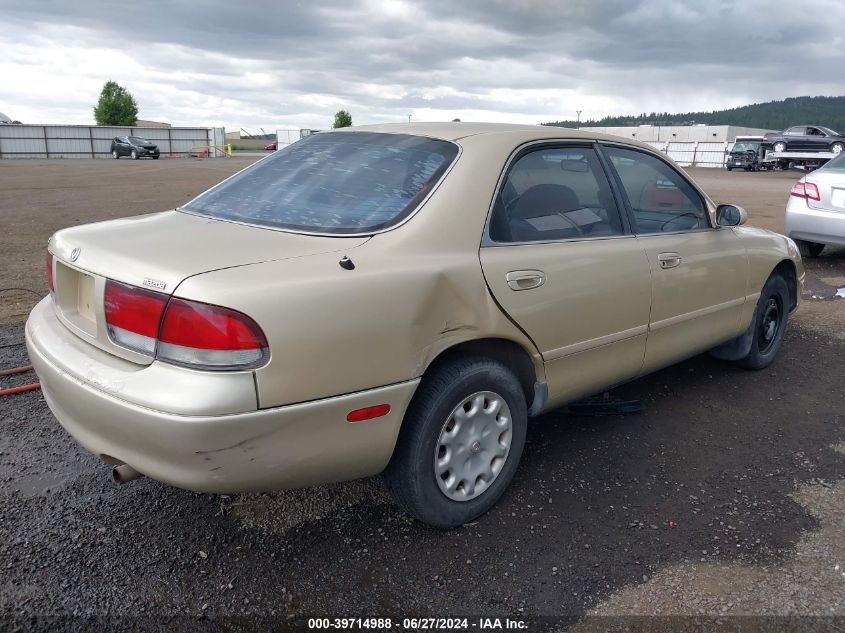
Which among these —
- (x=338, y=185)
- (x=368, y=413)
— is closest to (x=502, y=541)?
(x=368, y=413)

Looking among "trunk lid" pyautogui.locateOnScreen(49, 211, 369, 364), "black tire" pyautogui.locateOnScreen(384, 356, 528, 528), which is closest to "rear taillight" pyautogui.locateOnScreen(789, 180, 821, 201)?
"black tire" pyautogui.locateOnScreen(384, 356, 528, 528)

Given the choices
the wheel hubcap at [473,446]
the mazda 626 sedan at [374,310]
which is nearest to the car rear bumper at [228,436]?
the mazda 626 sedan at [374,310]

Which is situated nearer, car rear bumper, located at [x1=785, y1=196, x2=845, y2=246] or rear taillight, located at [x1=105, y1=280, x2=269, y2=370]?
rear taillight, located at [x1=105, y1=280, x2=269, y2=370]

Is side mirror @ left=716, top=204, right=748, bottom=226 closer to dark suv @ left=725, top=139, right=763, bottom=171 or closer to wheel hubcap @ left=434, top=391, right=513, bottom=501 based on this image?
wheel hubcap @ left=434, top=391, right=513, bottom=501

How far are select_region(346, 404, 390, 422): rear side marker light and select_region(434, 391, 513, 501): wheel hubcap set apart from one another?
33 centimetres

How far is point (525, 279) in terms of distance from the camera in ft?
9.34

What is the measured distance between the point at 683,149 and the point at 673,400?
1991 inches

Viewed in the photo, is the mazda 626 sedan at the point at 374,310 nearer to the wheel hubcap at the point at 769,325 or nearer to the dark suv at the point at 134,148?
the wheel hubcap at the point at 769,325

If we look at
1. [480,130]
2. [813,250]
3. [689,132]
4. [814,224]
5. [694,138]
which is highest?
[689,132]

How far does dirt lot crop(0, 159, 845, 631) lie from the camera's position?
2402 mm

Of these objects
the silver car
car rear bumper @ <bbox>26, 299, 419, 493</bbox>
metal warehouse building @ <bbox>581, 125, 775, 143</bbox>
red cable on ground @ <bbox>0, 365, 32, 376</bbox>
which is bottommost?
red cable on ground @ <bbox>0, 365, 32, 376</bbox>

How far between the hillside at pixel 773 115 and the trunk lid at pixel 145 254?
103525 millimetres

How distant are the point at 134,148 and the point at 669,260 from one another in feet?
151

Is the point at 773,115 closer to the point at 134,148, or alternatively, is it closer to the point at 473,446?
the point at 134,148
